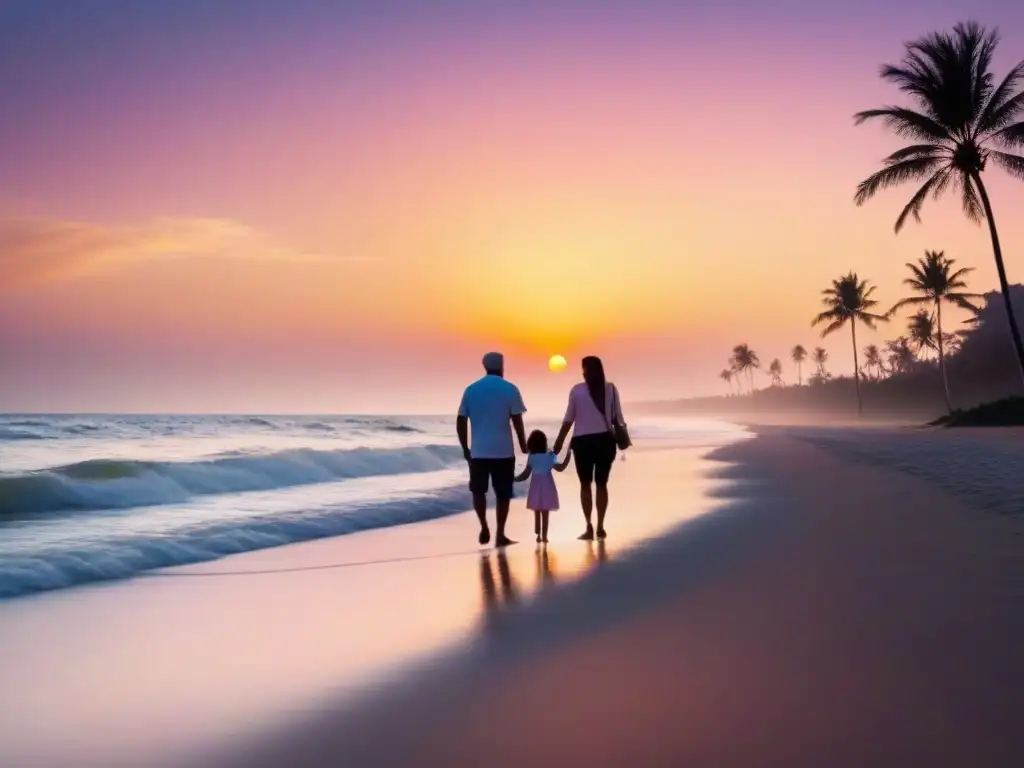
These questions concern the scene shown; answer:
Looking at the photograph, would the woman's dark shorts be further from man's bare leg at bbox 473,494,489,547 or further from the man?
man's bare leg at bbox 473,494,489,547

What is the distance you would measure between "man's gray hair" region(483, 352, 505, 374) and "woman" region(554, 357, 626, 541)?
89 centimetres

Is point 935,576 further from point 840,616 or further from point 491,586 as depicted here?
point 491,586

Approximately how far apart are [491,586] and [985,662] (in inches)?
142

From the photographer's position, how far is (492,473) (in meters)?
9.19

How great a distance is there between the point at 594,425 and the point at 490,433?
4.05 ft

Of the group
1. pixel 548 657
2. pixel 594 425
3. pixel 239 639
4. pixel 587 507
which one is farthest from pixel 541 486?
pixel 548 657

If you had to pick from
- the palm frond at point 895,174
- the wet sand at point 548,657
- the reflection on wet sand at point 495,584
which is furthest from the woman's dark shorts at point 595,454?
the palm frond at point 895,174

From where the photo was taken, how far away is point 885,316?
7038cm

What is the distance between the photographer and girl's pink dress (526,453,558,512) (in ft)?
30.9

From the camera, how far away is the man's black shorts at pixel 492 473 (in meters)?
9.12

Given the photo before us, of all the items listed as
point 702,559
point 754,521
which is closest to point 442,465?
point 754,521

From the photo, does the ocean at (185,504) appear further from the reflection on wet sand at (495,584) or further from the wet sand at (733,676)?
the wet sand at (733,676)

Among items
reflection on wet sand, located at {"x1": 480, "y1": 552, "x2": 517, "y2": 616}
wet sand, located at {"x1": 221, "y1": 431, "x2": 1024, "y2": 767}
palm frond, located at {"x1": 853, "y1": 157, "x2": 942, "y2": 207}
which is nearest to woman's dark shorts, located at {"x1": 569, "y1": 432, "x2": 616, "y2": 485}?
reflection on wet sand, located at {"x1": 480, "y1": 552, "x2": 517, "y2": 616}

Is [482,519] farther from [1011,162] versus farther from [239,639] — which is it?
[1011,162]
